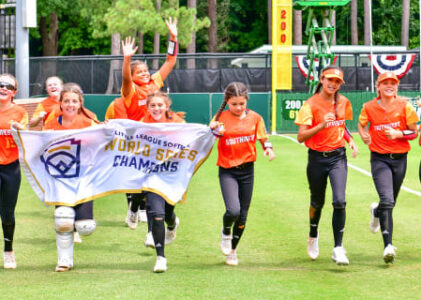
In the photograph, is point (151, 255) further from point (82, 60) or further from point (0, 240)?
point (82, 60)

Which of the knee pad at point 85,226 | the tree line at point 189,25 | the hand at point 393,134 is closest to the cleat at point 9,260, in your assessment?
the knee pad at point 85,226

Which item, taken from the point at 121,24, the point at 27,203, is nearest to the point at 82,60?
the point at 121,24

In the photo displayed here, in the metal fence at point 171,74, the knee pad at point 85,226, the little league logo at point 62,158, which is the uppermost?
→ the metal fence at point 171,74

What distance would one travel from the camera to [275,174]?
17906 mm

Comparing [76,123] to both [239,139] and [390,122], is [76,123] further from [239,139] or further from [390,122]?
[390,122]

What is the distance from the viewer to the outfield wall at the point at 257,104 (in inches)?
1270

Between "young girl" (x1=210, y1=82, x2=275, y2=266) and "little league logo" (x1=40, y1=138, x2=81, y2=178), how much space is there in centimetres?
143

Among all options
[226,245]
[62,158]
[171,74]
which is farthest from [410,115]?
[171,74]

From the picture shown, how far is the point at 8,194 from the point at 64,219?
29.6 inches

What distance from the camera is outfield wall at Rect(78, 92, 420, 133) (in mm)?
32250

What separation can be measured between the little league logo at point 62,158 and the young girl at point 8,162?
0.33 meters

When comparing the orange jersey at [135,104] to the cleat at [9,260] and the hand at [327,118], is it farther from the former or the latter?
the hand at [327,118]

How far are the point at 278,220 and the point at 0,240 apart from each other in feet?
12.5

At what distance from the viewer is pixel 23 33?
23141mm
